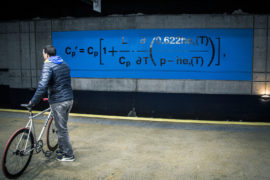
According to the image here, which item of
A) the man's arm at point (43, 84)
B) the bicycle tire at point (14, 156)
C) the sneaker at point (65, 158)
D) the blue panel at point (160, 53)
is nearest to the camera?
the bicycle tire at point (14, 156)

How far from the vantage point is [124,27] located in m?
7.88

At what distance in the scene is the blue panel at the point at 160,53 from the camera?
292 inches

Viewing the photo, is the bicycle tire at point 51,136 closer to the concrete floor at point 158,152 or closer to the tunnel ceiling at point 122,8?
the concrete floor at point 158,152

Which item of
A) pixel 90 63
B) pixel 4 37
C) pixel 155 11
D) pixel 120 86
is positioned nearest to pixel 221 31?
pixel 155 11

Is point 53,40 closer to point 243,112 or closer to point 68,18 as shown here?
point 68,18

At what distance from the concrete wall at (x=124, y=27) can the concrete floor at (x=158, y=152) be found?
53.2 inches

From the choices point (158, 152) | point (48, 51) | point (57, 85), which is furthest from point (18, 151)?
point (158, 152)

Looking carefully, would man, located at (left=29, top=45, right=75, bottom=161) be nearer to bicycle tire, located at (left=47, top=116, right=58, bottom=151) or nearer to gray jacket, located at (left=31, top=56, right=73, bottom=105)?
gray jacket, located at (left=31, top=56, right=73, bottom=105)

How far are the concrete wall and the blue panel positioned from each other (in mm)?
162

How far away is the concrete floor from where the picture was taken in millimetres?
3973

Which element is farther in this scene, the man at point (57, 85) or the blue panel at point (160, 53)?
the blue panel at point (160, 53)

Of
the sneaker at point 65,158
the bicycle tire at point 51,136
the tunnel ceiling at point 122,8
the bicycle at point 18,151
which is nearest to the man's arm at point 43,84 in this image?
the bicycle at point 18,151

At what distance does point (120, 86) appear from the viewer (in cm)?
809

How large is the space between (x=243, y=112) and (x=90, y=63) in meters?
5.05
